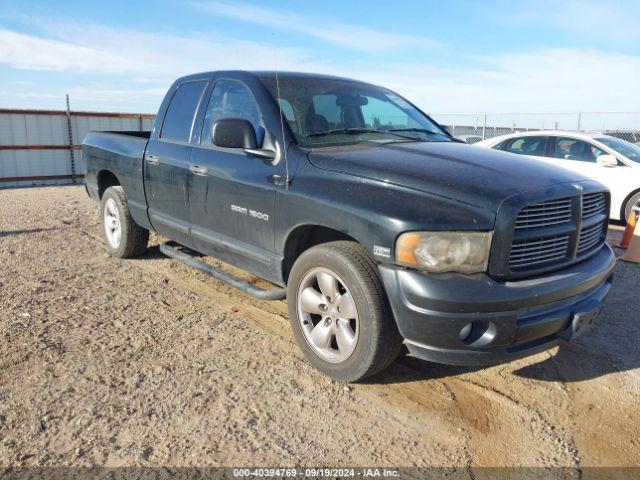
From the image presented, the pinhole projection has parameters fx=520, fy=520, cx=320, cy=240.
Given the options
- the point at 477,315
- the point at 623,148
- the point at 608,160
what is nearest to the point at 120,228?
the point at 477,315

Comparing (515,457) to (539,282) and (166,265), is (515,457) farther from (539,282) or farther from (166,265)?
(166,265)

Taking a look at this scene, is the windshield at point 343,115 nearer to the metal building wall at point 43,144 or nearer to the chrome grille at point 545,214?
the chrome grille at point 545,214

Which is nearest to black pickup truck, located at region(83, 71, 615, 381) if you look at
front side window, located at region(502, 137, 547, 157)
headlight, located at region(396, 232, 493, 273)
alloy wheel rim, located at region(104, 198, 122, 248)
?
headlight, located at region(396, 232, 493, 273)

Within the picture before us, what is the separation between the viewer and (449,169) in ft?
10.1

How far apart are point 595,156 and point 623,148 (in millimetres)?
546

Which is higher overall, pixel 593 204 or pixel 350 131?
pixel 350 131

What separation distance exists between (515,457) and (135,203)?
4.19 metres

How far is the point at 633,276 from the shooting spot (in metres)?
5.69

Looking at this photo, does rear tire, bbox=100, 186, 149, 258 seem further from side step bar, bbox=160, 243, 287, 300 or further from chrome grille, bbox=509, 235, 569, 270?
chrome grille, bbox=509, 235, 569, 270

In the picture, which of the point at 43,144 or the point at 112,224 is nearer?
the point at 112,224

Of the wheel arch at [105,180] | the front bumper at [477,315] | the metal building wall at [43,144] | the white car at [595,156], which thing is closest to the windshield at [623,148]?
the white car at [595,156]

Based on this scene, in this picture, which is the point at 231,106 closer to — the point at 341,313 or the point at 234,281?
the point at 234,281

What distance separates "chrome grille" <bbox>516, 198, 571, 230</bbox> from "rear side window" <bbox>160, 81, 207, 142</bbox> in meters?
2.90

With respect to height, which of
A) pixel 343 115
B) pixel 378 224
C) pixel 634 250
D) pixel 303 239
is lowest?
pixel 634 250
